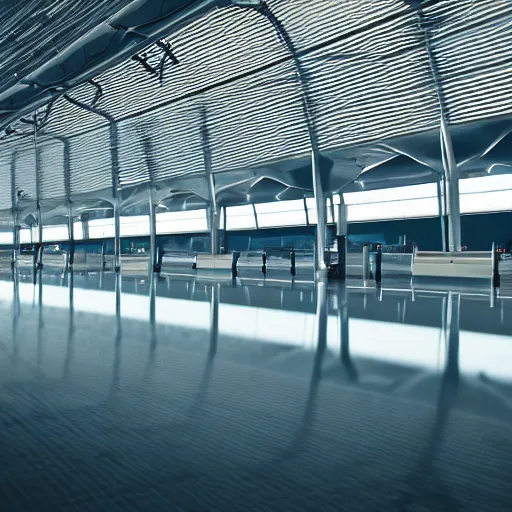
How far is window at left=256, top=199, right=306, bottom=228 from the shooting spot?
35875 millimetres

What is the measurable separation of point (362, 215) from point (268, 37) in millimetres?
20117

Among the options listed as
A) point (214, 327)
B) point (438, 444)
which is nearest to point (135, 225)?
point (214, 327)

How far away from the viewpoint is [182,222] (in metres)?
42.2

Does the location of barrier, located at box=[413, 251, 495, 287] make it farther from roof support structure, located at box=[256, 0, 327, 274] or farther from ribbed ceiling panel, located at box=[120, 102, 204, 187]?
ribbed ceiling panel, located at box=[120, 102, 204, 187]

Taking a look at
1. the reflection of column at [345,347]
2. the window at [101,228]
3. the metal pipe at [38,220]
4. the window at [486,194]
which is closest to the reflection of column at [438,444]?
the reflection of column at [345,347]

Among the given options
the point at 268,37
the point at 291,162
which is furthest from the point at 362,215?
the point at 268,37

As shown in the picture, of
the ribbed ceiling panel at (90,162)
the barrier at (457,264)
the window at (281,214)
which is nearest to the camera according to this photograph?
the barrier at (457,264)

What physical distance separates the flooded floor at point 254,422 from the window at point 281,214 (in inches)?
1269

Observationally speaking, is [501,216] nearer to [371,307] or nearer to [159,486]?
[371,307]

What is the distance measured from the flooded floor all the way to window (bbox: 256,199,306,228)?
32.2 metres

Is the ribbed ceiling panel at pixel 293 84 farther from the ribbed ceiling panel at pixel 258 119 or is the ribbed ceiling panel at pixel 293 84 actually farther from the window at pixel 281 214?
the window at pixel 281 214

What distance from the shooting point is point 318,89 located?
59.9 feet

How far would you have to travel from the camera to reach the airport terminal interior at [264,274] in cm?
137

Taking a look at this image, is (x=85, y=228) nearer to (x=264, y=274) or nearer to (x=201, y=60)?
(x=264, y=274)
